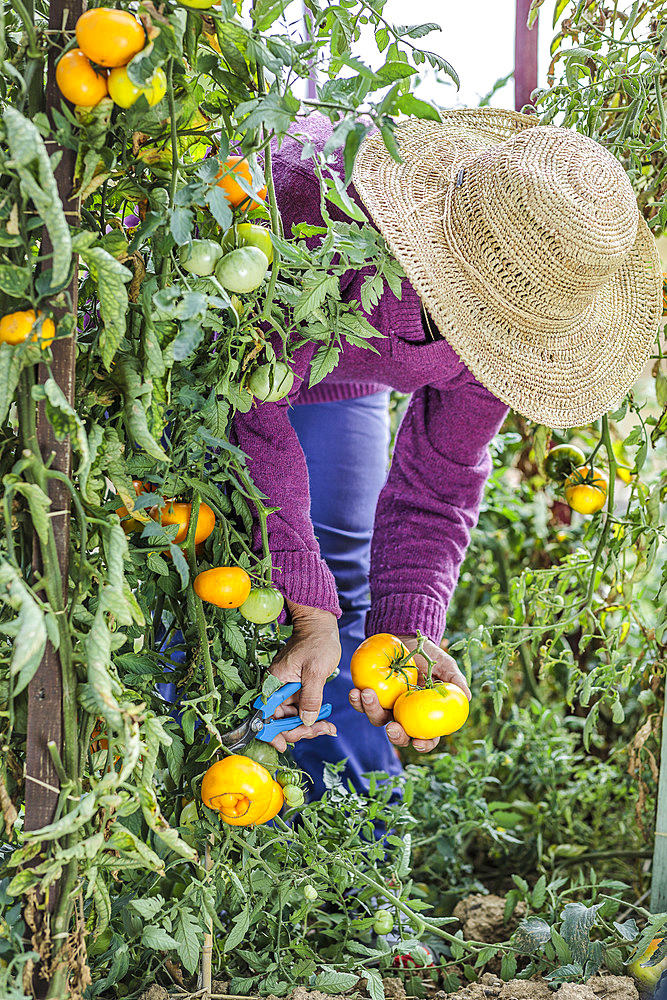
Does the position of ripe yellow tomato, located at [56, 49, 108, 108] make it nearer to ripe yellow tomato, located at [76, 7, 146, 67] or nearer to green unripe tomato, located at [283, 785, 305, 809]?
ripe yellow tomato, located at [76, 7, 146, 67]

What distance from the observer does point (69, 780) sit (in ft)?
2.21

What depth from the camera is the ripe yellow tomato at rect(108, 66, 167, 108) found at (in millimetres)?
594

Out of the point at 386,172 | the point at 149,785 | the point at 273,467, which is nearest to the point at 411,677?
the point at 273,467

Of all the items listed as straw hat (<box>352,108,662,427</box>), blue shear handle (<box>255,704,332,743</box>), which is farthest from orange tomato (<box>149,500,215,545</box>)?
straw hat (<box>352,108,662,427</box>)

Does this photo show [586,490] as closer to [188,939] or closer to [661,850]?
[661,850]

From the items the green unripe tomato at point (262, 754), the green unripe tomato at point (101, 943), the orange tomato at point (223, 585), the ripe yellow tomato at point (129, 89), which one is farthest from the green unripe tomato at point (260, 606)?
the ripe yellow tomato at point (129, 89)

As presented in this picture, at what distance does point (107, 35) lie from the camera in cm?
58

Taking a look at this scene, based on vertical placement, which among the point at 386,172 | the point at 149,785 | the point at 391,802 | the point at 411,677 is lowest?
the point at 391,802

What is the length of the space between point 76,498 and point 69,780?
234 mm

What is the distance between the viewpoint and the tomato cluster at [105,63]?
58 centimetres

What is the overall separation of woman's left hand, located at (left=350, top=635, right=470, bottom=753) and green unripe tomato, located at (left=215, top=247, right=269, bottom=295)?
0.51 meters

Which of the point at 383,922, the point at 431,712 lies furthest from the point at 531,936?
the point at 431,712

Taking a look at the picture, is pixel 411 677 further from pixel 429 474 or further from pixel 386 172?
pixel 386 172

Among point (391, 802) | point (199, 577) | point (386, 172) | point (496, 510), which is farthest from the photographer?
point (496, 510)
